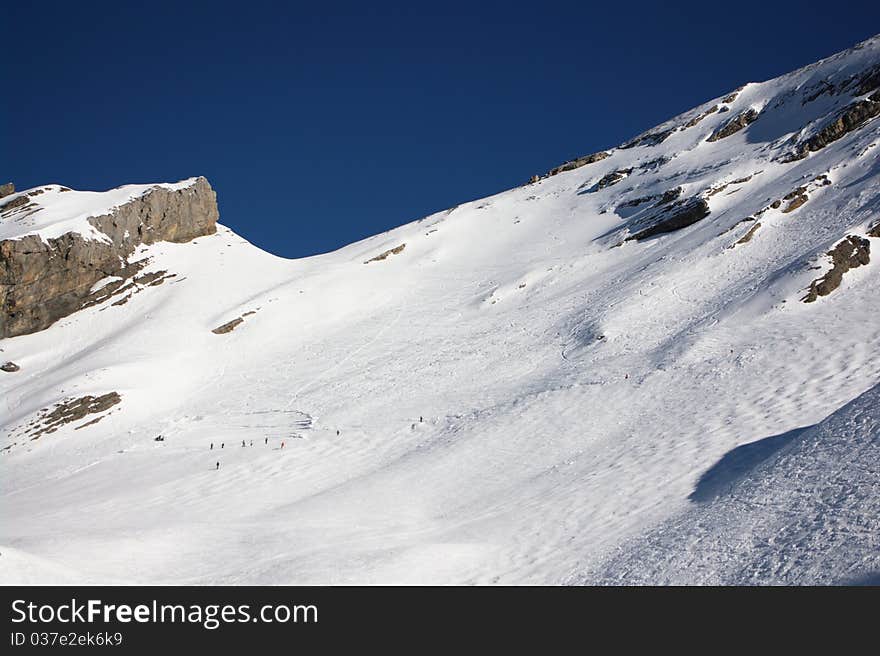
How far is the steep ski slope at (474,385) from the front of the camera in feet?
58.3

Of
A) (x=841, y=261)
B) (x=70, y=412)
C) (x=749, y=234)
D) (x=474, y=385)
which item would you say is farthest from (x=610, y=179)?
(x=70, y=412)

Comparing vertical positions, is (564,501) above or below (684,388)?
below

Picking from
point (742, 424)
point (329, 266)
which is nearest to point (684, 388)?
point (742, 424)

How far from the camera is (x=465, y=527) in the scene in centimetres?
1906

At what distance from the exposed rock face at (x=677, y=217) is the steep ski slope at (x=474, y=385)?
0.23 metres

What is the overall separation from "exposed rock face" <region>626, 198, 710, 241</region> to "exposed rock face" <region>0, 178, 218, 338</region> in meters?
42.9

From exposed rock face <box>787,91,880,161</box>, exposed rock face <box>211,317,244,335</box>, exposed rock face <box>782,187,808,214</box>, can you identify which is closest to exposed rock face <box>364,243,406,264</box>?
exposed rock face <box>211,317,244,335</box>

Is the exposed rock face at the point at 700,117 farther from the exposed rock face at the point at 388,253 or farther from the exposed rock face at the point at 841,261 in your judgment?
the exposed rock face at the point at 841,261

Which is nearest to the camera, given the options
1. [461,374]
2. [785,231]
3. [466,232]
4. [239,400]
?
[461,374]

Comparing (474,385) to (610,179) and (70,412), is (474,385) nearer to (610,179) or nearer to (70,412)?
(70,412)

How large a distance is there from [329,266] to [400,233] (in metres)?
11.7
